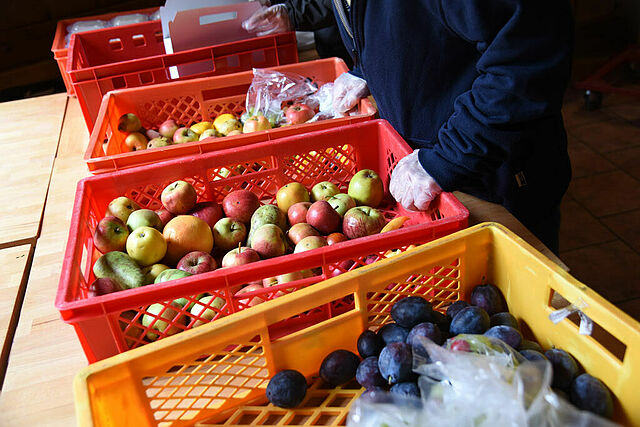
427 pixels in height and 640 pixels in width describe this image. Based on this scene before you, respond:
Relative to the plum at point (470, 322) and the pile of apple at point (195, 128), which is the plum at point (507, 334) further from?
the pile of apple at point (195, 128)

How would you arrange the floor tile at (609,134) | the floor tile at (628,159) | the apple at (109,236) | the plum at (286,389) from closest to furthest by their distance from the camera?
the plum at (286,389)
the apple at (109,236)
the floor tile at (628,159)
the floor tile at (609,134)

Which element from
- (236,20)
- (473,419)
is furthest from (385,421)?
(236,20)

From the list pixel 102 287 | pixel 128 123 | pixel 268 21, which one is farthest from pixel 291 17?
pixel 102 287

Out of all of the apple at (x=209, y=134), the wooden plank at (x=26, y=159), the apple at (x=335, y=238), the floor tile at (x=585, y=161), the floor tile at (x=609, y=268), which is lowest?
the floor tile at (x=609, y=268)

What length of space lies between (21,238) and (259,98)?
82cm

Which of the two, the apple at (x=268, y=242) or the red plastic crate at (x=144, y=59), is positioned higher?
the red plastic crate at (x=144, y=59)

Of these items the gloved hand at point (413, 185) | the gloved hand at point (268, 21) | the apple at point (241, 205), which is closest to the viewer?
the gloved hand at point (413, 185)

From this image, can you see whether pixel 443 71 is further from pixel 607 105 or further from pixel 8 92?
pixel 8 92

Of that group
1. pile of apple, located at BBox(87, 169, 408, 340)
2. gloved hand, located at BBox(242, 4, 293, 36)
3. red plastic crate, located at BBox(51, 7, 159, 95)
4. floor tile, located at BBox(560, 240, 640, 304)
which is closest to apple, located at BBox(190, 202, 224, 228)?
pile of apple, located at BBox(87, 169, 408, 340)

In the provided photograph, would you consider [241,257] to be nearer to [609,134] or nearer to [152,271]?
[152,271]

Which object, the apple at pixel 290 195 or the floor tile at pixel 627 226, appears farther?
the floor tile at pixel 627 226

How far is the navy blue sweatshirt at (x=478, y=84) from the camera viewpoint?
0.87m

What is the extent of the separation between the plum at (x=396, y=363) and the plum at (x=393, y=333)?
1.7 inches

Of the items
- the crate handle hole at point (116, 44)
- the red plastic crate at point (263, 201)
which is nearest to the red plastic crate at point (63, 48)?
the crate handle hole at point (116, 44)
